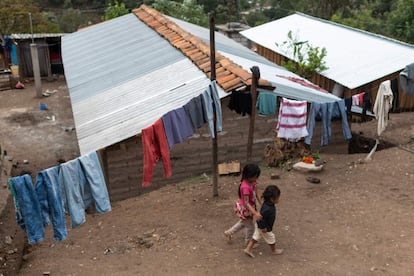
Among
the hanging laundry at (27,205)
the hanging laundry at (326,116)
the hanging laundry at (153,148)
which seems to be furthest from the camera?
the hanging laundry at (326,116)

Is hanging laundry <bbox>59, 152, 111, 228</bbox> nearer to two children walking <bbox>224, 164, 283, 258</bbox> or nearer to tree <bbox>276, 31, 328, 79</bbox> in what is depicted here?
two children walking <bbox>224, 164, 283, 258</bbox>

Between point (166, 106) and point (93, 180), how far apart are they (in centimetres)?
318

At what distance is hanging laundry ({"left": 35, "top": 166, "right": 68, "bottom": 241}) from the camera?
5.92 metres

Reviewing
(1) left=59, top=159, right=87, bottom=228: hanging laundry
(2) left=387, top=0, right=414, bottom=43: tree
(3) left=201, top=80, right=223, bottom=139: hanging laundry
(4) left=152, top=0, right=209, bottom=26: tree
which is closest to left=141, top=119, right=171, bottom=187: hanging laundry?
(3) left=201, top=80, right=223, bottom=139: hanging laundry

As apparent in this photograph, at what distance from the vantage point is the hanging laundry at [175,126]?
7586 mm

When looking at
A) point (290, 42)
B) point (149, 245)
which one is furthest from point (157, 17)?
point (149, 245)

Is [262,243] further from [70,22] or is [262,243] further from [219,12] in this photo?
[219,12]

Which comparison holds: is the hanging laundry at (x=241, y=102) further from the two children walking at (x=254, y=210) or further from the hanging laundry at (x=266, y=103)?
the two children walking at (x=254, y=210)

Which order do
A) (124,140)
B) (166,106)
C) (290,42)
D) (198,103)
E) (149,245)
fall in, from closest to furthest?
(149,245)
(198,103)
(124,140)
(166,106)
(290,42)

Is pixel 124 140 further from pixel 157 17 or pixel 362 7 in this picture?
pixel 362 7

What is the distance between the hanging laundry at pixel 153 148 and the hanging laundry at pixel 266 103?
2.96 metres

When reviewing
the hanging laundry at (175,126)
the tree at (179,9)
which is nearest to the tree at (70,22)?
the tree at (179,9)

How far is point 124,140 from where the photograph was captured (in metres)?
8.74

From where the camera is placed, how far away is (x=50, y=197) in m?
6.00
